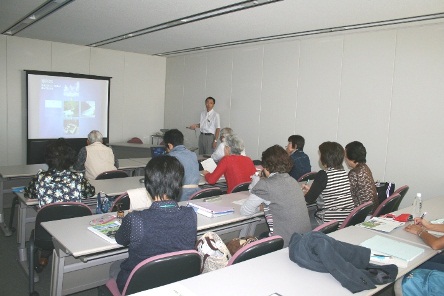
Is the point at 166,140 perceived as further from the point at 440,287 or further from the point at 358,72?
the point at 358,72

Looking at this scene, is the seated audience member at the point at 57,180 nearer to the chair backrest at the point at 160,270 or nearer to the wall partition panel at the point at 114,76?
the chair backrest at the point at 160,270

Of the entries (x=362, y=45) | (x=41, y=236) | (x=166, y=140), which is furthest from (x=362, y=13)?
(x=41, y=236)

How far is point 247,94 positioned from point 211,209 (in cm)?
491

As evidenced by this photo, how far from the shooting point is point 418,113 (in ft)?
16.8

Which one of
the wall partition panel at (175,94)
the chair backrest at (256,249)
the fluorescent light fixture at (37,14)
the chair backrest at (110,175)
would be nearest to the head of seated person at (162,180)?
the chair backrest at (256,249)

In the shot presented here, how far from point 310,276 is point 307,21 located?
4062 millimetres

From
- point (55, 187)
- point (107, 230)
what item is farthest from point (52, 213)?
point (107, 230)

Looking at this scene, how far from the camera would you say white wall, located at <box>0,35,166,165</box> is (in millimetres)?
7438

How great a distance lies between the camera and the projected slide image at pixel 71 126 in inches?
318

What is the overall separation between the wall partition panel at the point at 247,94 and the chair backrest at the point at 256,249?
17.2ft

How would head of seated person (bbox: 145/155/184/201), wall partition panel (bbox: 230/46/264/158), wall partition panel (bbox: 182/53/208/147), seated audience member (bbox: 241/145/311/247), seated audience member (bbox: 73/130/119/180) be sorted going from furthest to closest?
wall partition panel (bbox: 182/53/208/147)
wall partition panel (bbox: 230/46/264/158)
seated audience member (bbox: 73/130/119/180)
seated audience member (bbox: 241/145/311/247)
head of seated person (bbox: 145/155/184/201)

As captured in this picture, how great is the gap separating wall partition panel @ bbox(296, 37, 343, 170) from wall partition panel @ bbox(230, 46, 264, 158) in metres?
1.04

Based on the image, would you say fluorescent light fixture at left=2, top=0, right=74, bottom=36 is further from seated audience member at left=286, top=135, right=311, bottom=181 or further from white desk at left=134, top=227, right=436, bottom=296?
white desk at left=134, top=227, right=436, bottom=296

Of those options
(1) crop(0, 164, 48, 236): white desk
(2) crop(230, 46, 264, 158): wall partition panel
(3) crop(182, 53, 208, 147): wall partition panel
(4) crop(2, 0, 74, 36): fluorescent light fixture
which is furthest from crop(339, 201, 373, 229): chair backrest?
(3) crop(182, 53, 208, 147): wall partition panel
